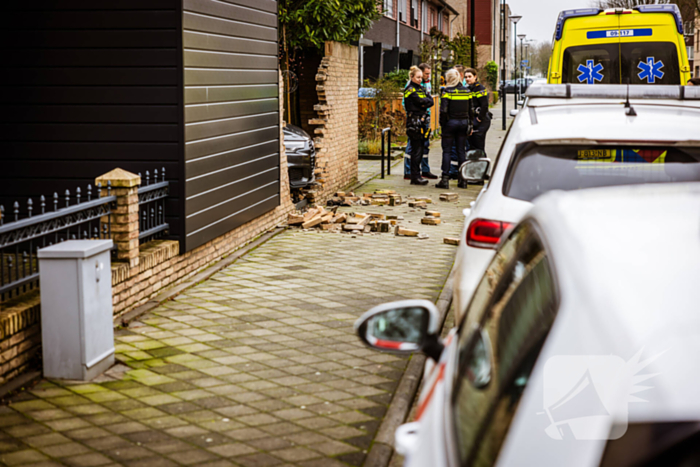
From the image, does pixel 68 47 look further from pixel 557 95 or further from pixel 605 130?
pixel 605 130

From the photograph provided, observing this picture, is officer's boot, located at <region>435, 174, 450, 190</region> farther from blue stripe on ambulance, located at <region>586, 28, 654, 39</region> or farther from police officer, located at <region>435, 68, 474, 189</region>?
blue stripe on ambulance, located at <region>586, 28, 654, 39</region>

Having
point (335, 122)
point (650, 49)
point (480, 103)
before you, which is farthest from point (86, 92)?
point (480, 103)

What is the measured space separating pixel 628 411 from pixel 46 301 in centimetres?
463

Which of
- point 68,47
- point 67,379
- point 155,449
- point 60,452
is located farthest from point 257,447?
point 68,47

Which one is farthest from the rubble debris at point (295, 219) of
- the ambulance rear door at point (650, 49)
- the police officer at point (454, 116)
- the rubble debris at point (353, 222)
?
the ambulance rear door at point (650, 49)

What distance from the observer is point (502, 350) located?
5.67ft

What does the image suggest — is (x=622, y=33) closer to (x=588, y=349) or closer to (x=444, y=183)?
(x=444, y=183)

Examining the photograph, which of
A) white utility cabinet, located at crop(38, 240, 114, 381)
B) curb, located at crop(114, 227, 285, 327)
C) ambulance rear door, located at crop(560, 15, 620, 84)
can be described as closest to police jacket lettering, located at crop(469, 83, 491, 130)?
ambulance rear door, located at crop(560, 15, 620, 84)

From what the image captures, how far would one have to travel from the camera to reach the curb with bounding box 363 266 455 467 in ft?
14.0

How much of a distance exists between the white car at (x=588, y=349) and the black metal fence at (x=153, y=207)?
551cm

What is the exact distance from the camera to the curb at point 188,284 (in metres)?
6.73

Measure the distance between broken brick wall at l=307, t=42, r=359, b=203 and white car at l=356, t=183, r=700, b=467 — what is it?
11.5m

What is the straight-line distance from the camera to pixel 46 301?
5.23 m

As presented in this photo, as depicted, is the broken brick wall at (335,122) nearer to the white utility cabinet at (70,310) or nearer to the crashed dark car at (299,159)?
the crashed dark car at (299,159)
